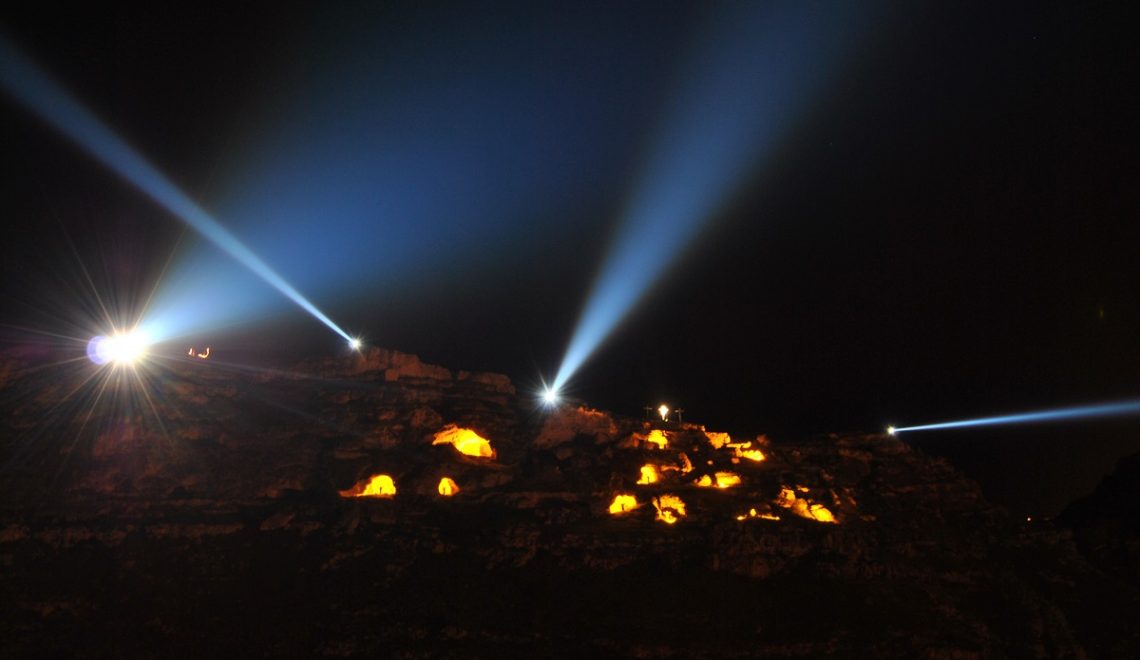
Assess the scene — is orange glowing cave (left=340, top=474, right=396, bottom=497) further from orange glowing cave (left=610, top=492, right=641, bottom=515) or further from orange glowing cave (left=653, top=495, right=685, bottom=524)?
orange glowing cave (left=653, top=495, right=685, bottom=524)

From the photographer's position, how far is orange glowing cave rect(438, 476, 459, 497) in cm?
3888

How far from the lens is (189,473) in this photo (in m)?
35.3

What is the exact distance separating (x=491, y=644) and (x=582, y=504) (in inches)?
541

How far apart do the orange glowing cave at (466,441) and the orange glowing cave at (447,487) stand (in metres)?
5.17

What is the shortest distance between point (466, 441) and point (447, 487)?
660 centimetres

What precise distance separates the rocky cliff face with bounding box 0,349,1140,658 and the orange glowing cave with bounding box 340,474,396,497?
1.53 feet

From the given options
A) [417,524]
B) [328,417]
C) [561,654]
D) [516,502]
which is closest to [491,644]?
[561,654]

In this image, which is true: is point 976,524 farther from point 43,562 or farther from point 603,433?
point 43,562

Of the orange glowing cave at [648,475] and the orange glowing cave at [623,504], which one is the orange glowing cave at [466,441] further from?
the orange glowing cave at [648,475]

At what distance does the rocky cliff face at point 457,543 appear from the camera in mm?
25438

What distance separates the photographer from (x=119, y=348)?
1720 inches

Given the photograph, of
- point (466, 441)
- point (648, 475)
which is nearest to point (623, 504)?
point (648, 475)

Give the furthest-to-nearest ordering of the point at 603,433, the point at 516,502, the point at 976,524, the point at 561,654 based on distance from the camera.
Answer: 1. the point at 603,433
2. the point at 976,524
3. the point at 516,502
4. the point at 561,654

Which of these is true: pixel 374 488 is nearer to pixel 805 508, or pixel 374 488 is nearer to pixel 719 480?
pixel 719 480
